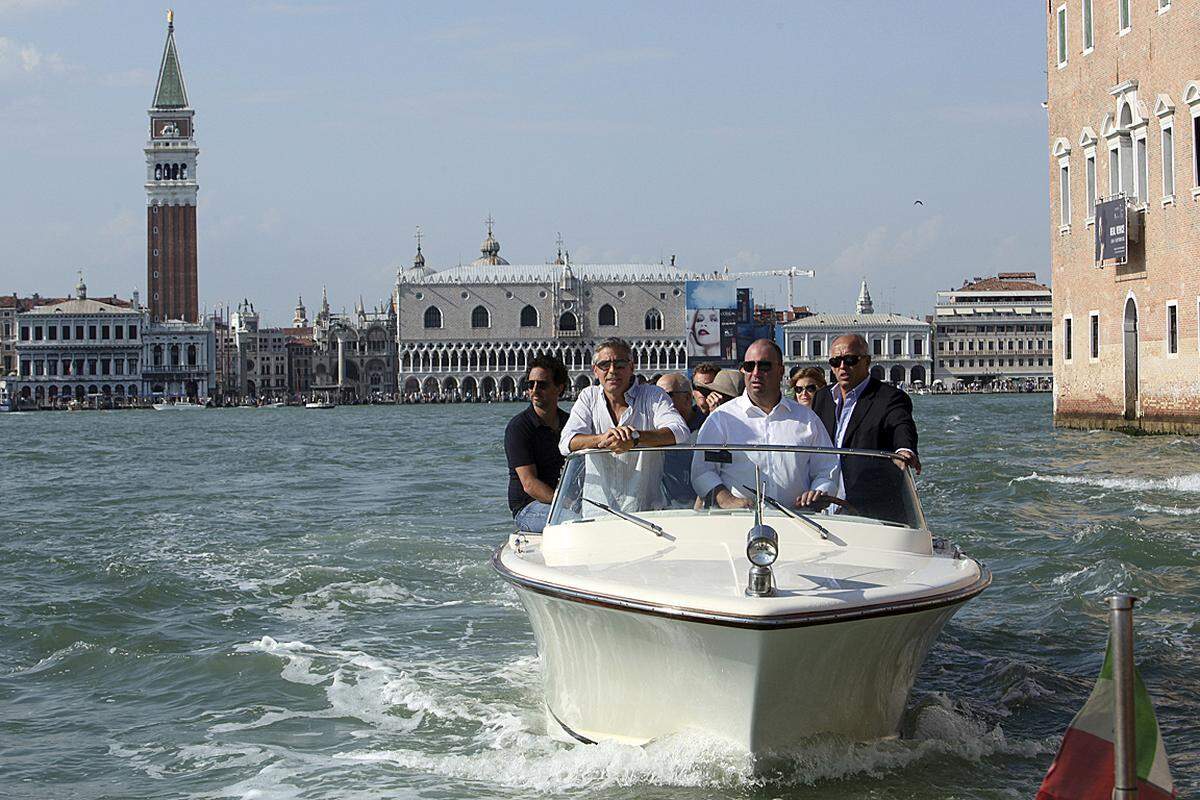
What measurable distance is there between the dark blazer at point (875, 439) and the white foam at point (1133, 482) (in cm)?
914

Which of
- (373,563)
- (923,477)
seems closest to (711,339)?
(923,477)

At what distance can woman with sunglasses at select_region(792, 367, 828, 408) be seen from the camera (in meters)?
8.38

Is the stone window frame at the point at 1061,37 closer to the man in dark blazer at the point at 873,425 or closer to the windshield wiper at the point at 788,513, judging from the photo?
the man in dark blazer at the point at 873,425

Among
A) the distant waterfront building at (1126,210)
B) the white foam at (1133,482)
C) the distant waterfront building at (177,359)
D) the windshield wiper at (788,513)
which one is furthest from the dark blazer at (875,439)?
the distant waterfront building at (177,359)

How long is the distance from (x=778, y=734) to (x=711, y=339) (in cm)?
10229

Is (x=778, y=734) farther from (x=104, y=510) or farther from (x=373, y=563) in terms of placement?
(x=104, y=510)

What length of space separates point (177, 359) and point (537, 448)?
→ 343 ft

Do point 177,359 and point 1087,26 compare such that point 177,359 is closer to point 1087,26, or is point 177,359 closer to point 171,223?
point 171,223

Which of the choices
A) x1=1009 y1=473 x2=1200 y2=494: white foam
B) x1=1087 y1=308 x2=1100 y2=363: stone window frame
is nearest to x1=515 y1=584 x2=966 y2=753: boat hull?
x1=1009 y1=473 x2=1200 y2=494: white foam

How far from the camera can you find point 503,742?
5.91 metres

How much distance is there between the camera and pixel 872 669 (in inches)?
197

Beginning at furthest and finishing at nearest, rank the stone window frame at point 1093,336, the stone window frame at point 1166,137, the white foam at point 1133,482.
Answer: the stone window frame at point 1093,336 → the stone window frame at point 1166,137 → the white foam at point 1133,482

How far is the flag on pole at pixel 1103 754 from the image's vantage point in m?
3.47

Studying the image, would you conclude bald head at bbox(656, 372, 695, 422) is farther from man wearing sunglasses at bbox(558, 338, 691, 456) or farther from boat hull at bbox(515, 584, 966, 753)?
boat hull at bbox(515, 584, 966, 753)
